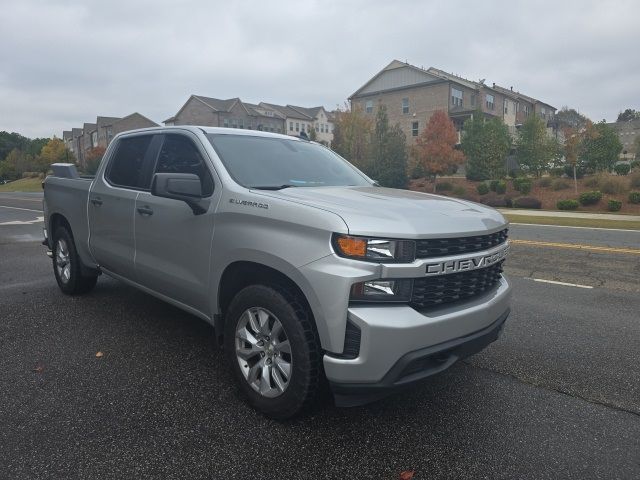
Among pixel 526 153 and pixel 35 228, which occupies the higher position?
pixel 526 153

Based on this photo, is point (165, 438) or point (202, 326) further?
point (202, 326)

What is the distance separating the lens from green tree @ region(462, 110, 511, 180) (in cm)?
3697

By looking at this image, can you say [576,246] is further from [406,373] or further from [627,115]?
[627,115]

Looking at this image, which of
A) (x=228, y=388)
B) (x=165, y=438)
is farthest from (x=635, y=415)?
(x=165, y=438)

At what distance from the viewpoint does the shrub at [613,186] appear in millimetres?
27375

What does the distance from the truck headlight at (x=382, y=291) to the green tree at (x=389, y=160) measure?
32661mm

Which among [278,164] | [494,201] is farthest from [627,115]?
[278,164]

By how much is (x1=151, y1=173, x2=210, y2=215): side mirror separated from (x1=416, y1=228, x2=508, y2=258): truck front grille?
5.18 ft

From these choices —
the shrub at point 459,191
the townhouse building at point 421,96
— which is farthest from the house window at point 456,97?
the shrub at point 459,191

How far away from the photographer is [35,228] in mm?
13562

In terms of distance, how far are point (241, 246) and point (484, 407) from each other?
195 centimetres

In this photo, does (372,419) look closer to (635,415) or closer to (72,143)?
(635,415)

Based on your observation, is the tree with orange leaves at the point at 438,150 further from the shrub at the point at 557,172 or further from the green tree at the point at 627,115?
→ the green tree at the point at 627,115

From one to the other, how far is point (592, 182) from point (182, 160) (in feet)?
106
